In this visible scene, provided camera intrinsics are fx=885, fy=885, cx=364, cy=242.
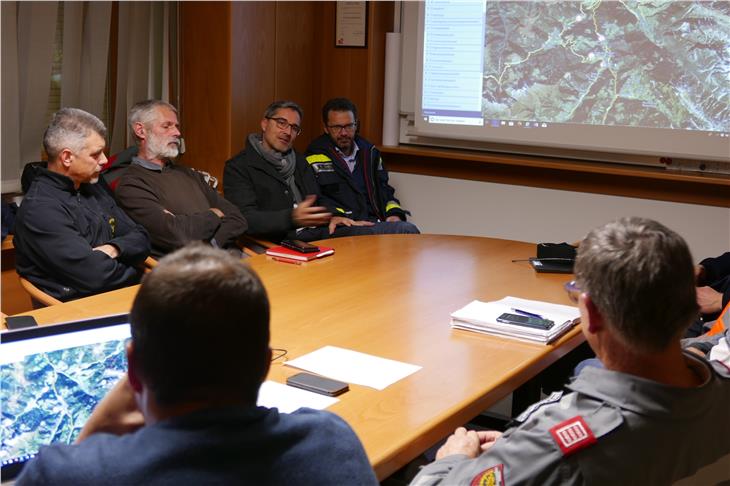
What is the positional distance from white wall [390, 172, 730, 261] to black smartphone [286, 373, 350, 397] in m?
3.49

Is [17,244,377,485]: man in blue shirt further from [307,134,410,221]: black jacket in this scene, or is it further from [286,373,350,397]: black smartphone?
[307,134,410,221]: black jacket

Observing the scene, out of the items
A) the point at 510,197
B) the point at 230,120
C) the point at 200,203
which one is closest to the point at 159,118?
the point at 200,203

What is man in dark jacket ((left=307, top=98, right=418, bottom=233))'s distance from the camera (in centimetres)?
536

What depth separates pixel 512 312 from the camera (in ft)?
9.08

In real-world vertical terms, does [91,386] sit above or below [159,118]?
below

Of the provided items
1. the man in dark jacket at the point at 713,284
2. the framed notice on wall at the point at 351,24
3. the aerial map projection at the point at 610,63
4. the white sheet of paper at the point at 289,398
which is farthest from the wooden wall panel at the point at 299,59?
the white sheet of paper at the point at 289,398

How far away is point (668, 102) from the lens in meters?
5.12

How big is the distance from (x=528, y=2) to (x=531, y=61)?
0.36 m

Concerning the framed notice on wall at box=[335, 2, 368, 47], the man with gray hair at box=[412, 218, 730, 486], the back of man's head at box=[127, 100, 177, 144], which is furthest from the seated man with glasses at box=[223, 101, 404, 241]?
the man with gray hair at box=[412, 218, 730, 486]

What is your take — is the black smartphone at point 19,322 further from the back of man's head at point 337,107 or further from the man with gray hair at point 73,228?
the back of man's head at point 337,107

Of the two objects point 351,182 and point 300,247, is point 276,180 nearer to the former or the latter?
point 351,182

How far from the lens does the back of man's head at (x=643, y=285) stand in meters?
1.51

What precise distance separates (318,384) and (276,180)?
2.95 m

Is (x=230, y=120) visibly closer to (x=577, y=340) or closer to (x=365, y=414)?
(x=577, y=340)
